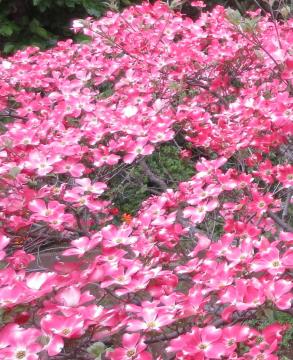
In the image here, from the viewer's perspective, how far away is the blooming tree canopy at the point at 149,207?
118 cm

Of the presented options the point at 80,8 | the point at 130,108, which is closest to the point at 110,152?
the point at 130,108

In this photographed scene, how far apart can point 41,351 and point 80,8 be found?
4.56 meters

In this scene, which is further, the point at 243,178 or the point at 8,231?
the point at 243,178

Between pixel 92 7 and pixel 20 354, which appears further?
pixel 92 7

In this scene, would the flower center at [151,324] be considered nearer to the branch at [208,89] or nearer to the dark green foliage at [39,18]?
the branch at [208,89]

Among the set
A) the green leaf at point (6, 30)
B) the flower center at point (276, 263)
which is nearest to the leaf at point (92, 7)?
the green leaf at point (6, 30)

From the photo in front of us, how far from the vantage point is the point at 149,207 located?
6.11 feet

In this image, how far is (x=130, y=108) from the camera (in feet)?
7.41

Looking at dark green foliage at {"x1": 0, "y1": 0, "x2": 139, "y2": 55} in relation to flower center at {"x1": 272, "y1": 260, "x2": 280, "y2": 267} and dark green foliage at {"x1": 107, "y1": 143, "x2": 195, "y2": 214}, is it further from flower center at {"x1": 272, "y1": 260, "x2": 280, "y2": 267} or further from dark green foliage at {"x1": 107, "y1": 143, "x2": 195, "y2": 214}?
flower center at {"x1": 272, "y1": 260, "x2": 280, "y2": 267}

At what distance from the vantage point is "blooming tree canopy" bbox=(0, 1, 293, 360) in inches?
46.3

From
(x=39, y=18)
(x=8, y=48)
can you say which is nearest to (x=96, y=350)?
(x=8, y=48)

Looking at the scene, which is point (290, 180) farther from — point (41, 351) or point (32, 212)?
point (41, 351)

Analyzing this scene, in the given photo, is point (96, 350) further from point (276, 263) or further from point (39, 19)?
point (39, 19)

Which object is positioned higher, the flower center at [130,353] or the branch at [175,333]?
the flower center at [130,353]
